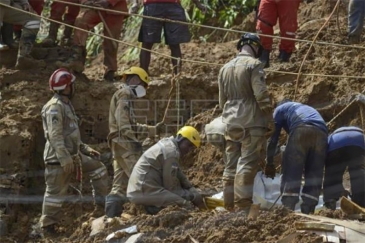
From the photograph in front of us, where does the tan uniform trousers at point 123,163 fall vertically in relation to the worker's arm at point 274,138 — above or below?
below

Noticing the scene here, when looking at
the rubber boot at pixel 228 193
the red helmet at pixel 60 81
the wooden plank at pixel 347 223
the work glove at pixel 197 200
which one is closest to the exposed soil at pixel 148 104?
the work glove at pixel 197 200

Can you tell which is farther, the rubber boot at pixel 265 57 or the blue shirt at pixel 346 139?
the rubber boot at pixel 265 57

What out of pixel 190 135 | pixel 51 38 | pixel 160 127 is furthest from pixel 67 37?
pixel 190 135

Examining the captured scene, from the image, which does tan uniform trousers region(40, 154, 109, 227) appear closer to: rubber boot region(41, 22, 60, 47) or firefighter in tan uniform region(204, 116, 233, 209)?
firefighter in tan uniform region(204, 116, 233, 209)

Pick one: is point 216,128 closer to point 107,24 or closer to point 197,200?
point 197,200

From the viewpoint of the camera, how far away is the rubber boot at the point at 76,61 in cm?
1622

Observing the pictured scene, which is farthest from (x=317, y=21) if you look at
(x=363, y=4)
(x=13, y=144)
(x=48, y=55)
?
(x=13, y=144)

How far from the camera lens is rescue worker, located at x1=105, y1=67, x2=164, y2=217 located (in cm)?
1394

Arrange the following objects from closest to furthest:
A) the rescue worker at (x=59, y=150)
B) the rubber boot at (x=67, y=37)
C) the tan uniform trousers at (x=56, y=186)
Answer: the rescue worker at (x=59, y=150), the tan uniform trousers at (x=56, y=186), the rubber boot at (x=67, y=37)

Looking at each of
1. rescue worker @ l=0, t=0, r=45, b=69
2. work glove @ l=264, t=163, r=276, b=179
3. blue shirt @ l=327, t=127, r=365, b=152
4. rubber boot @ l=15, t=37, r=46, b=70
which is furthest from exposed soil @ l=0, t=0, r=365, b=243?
blue shirt @ l=327, t=127, r=365, b=152

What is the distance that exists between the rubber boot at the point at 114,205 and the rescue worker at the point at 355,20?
14.1ft

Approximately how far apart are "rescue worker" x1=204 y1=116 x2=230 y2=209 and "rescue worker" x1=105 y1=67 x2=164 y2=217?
2.81 feet

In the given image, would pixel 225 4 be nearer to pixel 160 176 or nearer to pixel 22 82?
pixel 22 82

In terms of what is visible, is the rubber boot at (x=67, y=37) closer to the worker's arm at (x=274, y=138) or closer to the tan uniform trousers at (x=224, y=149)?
the tan uniform trousers at (x=224, y=149)
